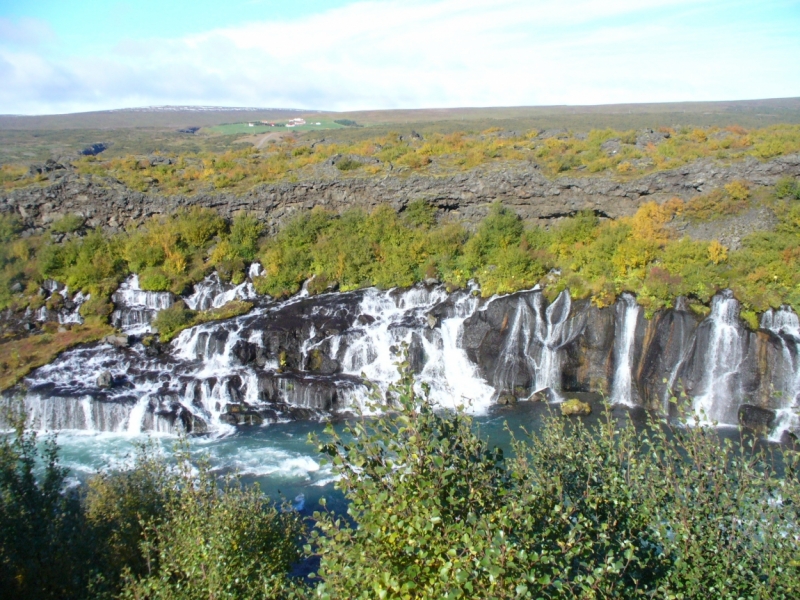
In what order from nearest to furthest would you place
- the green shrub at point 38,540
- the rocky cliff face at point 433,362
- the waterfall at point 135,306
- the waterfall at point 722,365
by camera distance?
1. the green shrub at point 38,540
2. the waterfall at point 722,365
3. the rocky cliff face at point 433,362
4. the waterfall at point 135,306

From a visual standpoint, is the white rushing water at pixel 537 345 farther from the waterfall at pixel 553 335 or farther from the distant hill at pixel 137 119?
the distant hill at pixel 137 119

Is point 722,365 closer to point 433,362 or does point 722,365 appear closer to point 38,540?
point 433,362

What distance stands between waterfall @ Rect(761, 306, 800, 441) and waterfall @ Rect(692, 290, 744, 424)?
3.67 ft

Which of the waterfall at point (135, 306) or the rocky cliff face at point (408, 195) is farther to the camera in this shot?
the rocky cliff face at point (408, 195)

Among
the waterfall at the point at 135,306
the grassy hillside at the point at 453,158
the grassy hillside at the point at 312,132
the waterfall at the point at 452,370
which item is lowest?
the waterfall at the point at 452,370

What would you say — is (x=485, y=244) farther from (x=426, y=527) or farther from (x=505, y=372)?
(x=426, y=527)

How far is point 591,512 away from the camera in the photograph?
7.22m

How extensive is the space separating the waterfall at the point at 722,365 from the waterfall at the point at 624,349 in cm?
241

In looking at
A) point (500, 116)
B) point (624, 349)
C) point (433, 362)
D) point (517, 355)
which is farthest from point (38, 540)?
point (500, 116)

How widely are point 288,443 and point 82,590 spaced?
12.3 meters

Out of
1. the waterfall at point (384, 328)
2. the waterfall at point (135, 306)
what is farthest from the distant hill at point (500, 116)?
the waterfall at point (135, 306)

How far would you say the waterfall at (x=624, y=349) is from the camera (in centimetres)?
2311

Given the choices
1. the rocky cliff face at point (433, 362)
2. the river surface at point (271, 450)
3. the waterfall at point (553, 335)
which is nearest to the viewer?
the river surface at point (271, 450)

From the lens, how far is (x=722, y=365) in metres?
21.7
